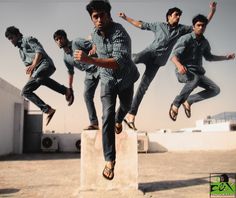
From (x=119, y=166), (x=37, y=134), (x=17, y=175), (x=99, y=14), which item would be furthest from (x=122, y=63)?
(x=37, y=134)

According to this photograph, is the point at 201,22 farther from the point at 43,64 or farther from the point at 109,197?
the point at 109,197

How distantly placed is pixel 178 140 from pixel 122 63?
26.5 metres

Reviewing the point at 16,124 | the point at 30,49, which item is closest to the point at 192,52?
the point at 30,49

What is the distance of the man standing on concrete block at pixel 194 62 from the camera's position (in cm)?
480

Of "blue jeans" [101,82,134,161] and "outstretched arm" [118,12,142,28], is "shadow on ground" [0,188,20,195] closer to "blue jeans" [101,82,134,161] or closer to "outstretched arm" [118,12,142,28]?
"blue jeans" [101,82,134,161]

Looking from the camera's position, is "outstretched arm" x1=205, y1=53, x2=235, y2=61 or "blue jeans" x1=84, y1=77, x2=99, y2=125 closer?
"outstretched arm" x1=205, y1=53, x2=235, y2=61

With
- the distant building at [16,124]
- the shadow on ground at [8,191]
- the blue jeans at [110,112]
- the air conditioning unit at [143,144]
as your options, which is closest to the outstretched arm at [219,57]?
the blue jeans at [110,112]

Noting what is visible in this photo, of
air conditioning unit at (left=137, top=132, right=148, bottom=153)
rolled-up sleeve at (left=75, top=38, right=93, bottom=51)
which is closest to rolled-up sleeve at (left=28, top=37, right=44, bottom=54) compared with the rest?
rolled-up sleeve at (left=75, top=38, right=93, bottom=51)

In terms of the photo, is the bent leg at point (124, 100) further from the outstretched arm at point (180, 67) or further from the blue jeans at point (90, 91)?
the blue jeans at point (90, 91)

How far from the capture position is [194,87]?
486cm

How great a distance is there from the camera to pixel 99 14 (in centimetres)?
386

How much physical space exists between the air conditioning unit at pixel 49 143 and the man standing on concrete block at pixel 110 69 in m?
24.8

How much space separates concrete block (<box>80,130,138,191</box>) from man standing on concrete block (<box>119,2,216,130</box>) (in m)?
3.21

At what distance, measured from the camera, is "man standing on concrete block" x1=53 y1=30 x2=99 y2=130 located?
5145mm
